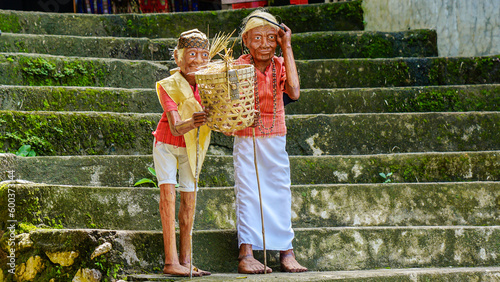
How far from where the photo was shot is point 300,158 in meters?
4.52

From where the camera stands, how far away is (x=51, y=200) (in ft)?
12.0

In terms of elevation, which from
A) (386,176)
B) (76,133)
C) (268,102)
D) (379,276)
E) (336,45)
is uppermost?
(336,45)

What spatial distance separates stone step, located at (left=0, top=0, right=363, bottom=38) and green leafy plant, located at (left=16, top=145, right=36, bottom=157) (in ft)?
7.62

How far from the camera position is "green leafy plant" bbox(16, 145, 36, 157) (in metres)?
4.32

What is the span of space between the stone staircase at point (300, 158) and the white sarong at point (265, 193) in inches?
7.7

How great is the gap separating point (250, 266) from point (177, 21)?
4.07 metres

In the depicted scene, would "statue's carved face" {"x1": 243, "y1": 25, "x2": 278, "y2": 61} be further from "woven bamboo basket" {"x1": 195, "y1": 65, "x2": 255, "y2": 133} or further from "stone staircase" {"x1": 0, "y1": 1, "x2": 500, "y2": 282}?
"stone staircase" {"x1": 0, "y1": 1, "x2": 500, "y2": 282}

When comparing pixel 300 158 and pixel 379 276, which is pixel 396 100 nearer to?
pixel 300 158

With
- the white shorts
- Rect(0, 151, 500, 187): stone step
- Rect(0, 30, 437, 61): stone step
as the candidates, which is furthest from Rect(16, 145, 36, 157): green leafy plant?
Rect(0, 30, 437, 61): stone step

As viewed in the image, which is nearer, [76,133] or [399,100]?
[76,133]

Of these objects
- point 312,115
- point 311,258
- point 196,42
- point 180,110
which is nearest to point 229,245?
point 311,258

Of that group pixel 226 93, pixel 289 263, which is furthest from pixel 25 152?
pixel 289 263

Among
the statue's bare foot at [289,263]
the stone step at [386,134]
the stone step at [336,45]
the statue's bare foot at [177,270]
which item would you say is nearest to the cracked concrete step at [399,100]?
the stone step at [386,134]

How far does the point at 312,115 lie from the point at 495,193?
1.54 meters
